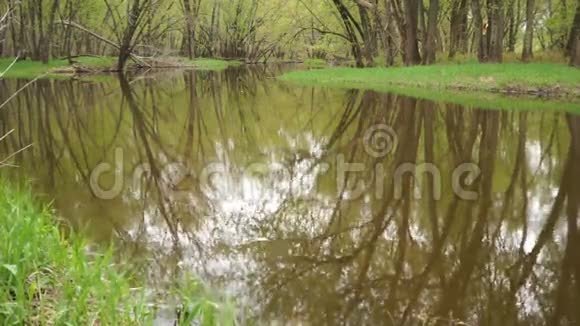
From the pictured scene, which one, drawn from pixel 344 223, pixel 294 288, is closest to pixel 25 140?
pixel 344 223

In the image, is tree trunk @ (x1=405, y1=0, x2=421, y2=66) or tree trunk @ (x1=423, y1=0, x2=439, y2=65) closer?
tree trunk @ (x1=423, y1=0, x2=439, y2=65)

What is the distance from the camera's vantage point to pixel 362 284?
12.6ft

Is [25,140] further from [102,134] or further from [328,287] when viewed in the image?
[328,287]

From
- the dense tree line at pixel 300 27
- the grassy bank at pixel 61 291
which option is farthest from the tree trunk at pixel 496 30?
the grassy bank at pixel 61 291

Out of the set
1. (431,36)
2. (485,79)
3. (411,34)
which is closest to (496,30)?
(431,36)

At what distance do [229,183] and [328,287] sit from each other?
10.1 ft

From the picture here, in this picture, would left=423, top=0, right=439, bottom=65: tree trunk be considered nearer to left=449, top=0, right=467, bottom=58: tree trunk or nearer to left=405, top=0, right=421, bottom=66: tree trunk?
left=405, top=0, right=421, bottom=66: tree trunk

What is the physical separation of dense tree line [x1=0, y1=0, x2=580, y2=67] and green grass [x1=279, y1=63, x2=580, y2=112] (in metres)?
2.11

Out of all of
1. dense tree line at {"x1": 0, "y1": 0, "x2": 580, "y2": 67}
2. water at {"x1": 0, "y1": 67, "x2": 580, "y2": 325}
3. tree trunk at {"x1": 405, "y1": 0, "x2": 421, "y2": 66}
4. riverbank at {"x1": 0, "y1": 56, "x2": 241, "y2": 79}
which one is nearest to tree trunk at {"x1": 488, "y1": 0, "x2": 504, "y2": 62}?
dense tree line at {"x1": 0, "y1": 0, "x2": 580, "y2": 67}

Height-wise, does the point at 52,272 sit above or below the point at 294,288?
above

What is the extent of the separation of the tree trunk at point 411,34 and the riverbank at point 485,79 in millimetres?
1639

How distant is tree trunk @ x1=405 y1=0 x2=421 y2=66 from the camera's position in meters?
22.0

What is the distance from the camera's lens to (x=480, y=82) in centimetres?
1773

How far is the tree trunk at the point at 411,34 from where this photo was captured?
22.0 metres
